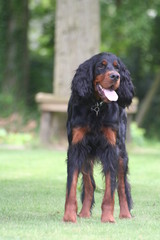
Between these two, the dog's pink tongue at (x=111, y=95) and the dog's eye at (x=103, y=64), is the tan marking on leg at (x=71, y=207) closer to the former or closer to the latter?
the dog's pink tongue at (x=111, y=95)

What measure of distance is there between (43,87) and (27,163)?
569 inches

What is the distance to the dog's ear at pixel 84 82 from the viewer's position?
6.61 meters

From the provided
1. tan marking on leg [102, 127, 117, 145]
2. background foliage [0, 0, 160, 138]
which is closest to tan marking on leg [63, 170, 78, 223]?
tan marking on leg [102, 127, 117, 145]

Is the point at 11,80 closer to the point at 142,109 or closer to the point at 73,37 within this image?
the point at 142,109

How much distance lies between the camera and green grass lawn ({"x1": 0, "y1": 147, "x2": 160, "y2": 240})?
227 inches

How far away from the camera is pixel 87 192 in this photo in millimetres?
7129

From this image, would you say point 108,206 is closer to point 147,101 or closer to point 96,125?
point 96,125

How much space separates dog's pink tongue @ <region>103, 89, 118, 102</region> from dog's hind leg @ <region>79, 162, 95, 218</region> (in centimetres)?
83

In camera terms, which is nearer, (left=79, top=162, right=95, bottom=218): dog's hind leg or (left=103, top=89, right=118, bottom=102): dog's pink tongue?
(left=103, top=89, right=118, bottom=102): dog's pink tongue

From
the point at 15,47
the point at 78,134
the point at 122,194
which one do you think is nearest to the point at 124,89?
the point at 78,134

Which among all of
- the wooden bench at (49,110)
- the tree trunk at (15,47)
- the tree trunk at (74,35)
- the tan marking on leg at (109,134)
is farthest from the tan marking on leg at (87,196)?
the tree trunk at (15,47)

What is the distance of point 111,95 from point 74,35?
10.1m

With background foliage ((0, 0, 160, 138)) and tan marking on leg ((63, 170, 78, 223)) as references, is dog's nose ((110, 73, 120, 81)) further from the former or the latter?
background foliage ((0, 0, 160, 138))

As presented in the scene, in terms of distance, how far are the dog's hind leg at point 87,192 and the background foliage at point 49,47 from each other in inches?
532
